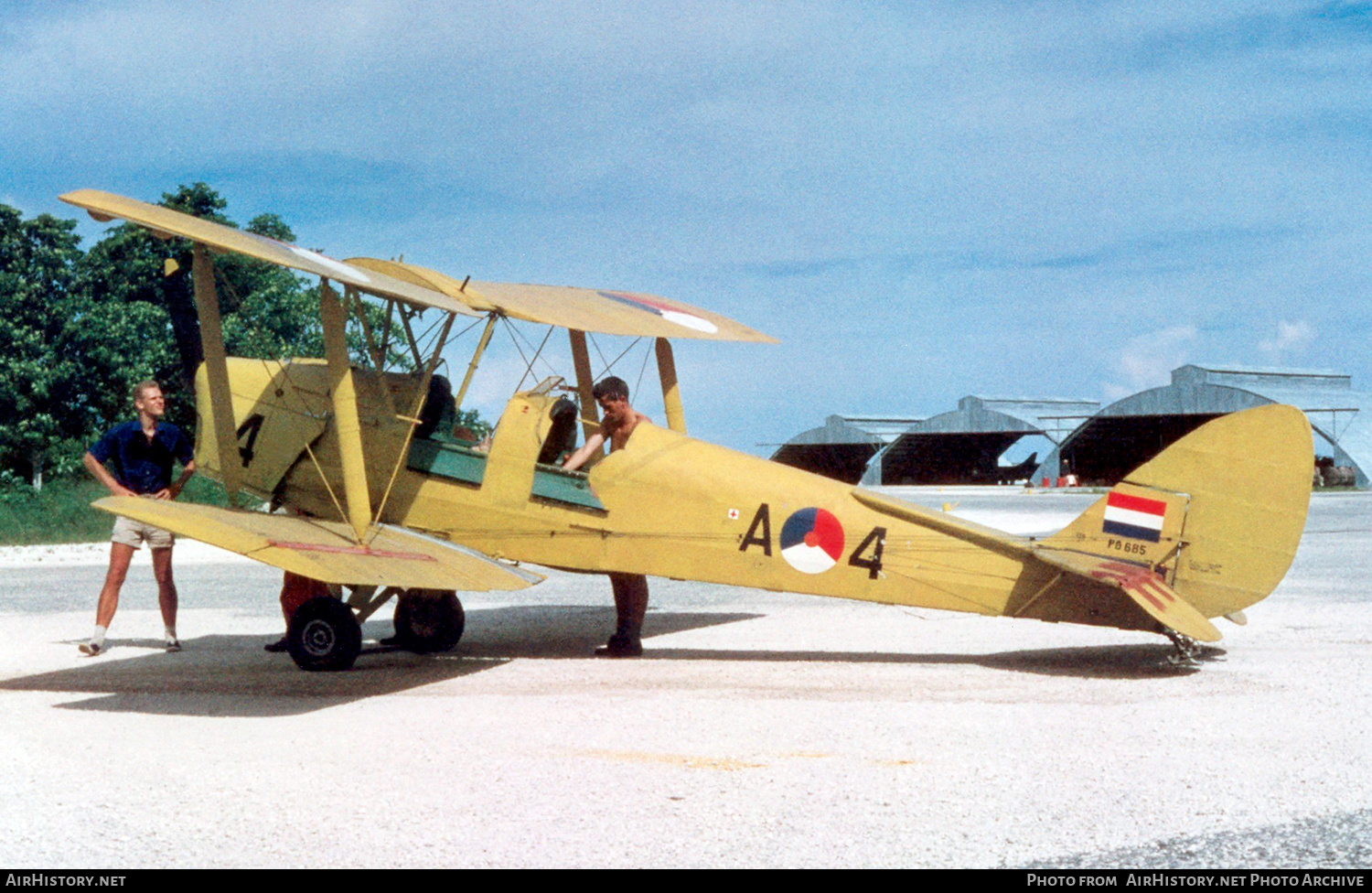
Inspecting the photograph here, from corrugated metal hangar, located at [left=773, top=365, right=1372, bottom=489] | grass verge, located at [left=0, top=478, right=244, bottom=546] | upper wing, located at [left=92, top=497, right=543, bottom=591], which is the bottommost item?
grass verge, located at [left=0, top=478, right=244, bottom=546]

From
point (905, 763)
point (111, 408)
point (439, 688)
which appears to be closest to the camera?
point (905, 763)

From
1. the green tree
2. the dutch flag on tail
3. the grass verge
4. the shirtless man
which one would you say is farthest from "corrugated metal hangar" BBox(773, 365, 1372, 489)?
the shirtless man

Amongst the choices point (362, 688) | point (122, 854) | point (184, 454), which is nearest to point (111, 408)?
point (184, 454)

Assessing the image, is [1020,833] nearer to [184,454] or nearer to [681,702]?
[681,702]

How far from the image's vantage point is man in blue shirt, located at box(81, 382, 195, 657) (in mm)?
9219

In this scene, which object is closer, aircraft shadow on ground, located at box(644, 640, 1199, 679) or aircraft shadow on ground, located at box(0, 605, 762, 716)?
aircraft shadow on ground, located at box(0, 605, 762, 716)

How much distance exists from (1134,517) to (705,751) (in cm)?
402

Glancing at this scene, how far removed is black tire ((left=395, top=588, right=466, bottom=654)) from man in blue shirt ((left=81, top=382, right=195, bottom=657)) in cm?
177

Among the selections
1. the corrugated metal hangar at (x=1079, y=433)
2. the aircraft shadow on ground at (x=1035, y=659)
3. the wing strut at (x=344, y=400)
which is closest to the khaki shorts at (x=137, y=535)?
the wing strut at (x=344, y=400)

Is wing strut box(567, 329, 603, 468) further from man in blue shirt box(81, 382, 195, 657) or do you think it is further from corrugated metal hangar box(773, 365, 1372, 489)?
corrugated metal hangar box(773, 365, 1372, 489)

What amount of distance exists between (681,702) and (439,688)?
1.73 meters

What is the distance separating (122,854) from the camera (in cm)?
420

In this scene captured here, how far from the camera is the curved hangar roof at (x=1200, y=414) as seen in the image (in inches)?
2016
